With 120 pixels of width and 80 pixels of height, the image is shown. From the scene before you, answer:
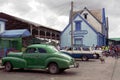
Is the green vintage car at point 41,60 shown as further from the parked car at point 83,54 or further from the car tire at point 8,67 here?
the parked car at point 83,54

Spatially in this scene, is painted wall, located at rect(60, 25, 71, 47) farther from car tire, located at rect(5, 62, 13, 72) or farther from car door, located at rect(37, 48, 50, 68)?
car door, located at rect(37, 48, 50, 68)

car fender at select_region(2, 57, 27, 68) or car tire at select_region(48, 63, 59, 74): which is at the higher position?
car fender at select_region(2, 57, 27, 68)

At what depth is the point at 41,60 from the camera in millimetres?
17688

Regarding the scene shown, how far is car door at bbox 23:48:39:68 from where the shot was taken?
17938 millimetres

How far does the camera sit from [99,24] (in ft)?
177

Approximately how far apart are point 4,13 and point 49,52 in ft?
93.5

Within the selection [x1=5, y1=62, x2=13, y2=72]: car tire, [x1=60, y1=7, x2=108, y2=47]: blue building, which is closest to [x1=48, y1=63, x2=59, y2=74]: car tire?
[x1=5, y1=62, x2=13, y2=72]: car tire

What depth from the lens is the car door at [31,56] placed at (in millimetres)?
17938

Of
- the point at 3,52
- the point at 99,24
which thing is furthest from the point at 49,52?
the point at 99,24

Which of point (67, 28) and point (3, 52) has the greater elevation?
point (67, 28)

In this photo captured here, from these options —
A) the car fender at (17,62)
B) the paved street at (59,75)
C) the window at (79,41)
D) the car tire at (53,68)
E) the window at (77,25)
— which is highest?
the window at (77,25)

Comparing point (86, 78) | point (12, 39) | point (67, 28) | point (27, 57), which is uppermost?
point (67, 28)

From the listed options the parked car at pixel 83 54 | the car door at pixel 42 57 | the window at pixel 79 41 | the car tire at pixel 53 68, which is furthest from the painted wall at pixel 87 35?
the car tire at pixel 53 68

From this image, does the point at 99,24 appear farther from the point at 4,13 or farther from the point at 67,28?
the point at 4,13
